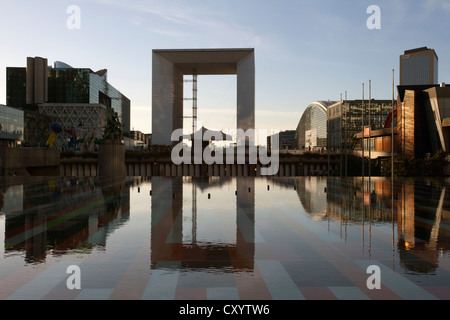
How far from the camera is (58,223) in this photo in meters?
18.0

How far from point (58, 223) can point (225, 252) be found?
8520 millimetres

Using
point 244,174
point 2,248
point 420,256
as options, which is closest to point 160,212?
point 2,248

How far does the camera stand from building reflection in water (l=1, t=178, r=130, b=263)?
13.3 meters

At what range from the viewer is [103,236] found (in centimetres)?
1513

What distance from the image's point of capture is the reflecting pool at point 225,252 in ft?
29.6

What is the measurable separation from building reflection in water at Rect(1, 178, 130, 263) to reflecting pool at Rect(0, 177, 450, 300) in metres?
0.05

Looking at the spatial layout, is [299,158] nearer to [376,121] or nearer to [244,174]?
[244,174]

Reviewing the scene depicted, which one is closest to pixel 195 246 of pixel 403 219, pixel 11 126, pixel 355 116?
pixel 403 219

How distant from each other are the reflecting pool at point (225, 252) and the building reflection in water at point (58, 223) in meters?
0.05

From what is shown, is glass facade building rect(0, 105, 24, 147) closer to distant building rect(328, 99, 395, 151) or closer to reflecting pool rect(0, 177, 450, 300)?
reflecting pool rect(0, 177, 450, 300)

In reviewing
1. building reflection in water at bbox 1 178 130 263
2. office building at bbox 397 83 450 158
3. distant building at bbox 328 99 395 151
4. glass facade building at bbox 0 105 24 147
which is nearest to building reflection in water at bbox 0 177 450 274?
building reflection in water at bbox 1 178 130 263

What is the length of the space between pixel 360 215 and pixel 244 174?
64939 millimetres

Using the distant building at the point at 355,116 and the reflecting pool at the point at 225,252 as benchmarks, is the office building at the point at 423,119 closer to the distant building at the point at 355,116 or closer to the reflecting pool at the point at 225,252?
the reflecting pool at the point at 225,252

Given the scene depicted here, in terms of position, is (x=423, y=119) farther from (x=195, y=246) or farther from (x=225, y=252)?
(x=225, y=252)
